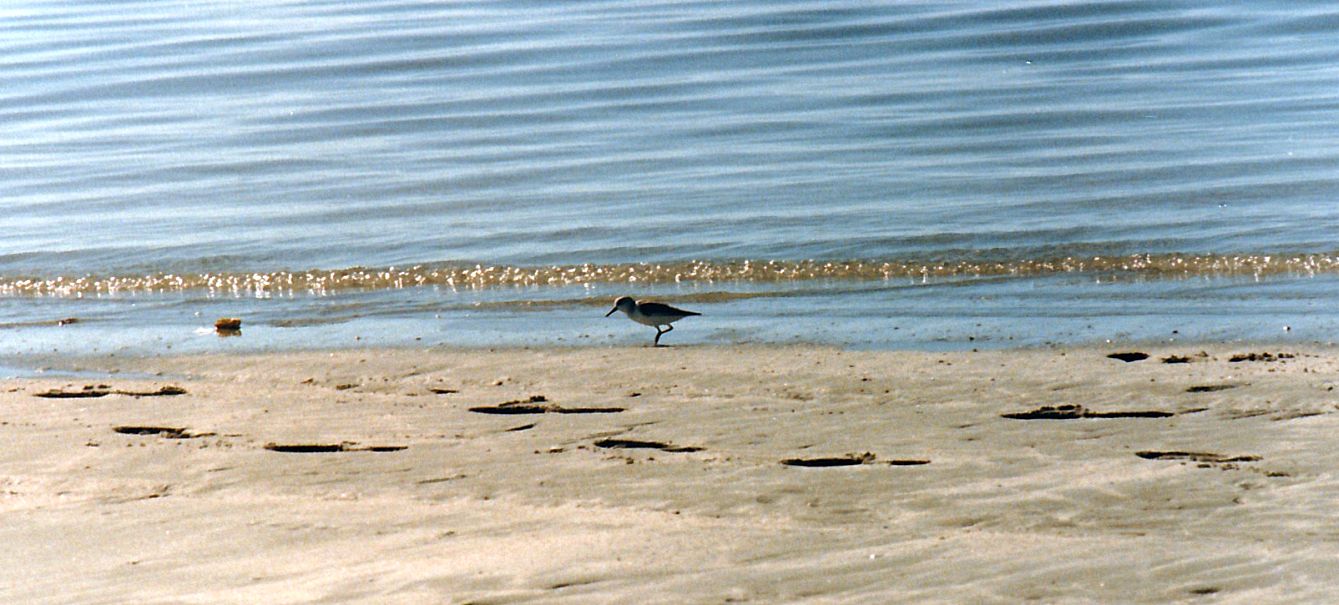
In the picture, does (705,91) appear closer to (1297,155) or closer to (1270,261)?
(1297,155)

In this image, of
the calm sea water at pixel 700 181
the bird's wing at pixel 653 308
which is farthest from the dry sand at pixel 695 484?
the calm sea water at pixel 700 181

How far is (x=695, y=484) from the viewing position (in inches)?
249

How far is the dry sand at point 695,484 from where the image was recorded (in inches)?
199

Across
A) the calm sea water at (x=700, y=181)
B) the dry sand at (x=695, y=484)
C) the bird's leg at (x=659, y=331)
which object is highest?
the calm sea water at (x=700, y=181)

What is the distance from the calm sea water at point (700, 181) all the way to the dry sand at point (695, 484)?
164cm

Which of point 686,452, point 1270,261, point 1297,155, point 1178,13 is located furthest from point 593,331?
point 1178,13

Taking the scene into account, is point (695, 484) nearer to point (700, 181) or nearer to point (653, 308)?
point (653, 308)

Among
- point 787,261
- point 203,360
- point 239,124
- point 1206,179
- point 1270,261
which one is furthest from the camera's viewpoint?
point 239,124

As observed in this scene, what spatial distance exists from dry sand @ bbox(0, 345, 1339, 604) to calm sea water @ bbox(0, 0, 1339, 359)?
164 cm

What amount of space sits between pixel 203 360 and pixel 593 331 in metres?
2.56

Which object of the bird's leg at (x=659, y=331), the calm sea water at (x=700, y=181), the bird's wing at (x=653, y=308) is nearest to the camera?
the bird's wing at (x=653, y=308)

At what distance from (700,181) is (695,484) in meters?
11.1

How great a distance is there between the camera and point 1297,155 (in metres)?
16.9

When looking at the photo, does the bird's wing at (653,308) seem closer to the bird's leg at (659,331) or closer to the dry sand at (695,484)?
the bird's leg at (659,331)
